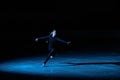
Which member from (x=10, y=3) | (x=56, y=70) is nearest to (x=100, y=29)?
(x=10, y=3)

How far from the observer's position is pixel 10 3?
146ft

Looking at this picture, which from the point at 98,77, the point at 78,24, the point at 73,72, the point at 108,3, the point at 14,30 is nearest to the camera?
the point at 98,77

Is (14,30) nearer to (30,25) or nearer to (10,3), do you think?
(30,25)

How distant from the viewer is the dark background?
31781 mm

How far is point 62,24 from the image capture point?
3959cm

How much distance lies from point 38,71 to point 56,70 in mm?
937

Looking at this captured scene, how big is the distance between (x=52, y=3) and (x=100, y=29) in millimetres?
9962

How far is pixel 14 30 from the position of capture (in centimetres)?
3703

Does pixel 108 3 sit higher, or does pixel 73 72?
pixel 108 3

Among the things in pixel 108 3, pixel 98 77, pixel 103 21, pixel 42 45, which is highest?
pixel 108 3

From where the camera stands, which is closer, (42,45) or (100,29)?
(42,45)

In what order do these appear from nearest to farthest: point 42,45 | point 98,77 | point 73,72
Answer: point 98,77 → point 73,72 → point 42,45

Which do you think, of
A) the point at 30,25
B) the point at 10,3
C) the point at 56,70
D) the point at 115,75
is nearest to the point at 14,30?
the point at 30,25

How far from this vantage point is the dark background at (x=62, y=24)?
31.8 m
